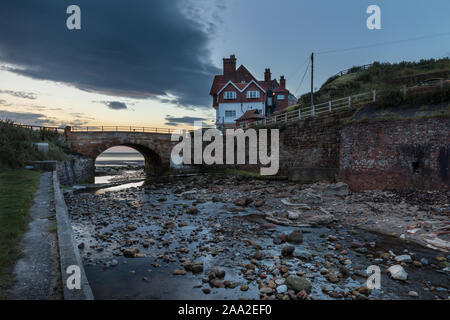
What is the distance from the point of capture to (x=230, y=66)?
56.5 metres

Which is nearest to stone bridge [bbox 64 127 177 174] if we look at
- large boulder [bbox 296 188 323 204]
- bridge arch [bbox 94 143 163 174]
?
bridge arch [bbox 94 143 163 174]

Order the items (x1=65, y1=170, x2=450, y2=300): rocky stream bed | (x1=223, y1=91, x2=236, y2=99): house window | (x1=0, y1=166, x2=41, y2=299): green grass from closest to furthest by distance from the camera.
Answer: (x1=0, y1=166, x2=41, y2=299): green grass → (x1=65, y1=170, x2=450, y2=300): rocky stream bed → (x1=223, y1=91, x2=236, y2=99): house window

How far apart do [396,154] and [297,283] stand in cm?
1284

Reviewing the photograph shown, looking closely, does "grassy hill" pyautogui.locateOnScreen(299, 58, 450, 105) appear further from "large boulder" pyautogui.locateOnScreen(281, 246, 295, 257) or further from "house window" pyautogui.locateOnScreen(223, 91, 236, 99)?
"large boulder" pyautogui.locateOnScreen(281, 246, 295, 257)

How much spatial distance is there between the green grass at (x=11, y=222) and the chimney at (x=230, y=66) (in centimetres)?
4968

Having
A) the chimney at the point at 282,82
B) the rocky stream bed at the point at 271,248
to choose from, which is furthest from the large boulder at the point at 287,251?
the chimney at the point at 282,82

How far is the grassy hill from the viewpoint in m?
29.0

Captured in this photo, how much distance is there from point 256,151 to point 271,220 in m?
18.1

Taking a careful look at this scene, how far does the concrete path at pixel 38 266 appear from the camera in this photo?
12.9 ft

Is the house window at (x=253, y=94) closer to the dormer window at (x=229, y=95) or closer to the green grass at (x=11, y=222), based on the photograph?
the dormer window at (x=229, y=95)

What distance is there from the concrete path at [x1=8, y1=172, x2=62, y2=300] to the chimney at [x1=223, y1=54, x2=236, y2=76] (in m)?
53.6

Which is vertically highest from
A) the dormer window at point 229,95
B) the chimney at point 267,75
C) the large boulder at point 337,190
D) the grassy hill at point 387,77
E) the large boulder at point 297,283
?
the chimney at point 267,75

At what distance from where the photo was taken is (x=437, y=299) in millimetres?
5293

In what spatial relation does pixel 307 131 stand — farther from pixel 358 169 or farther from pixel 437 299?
pixel 437 299
